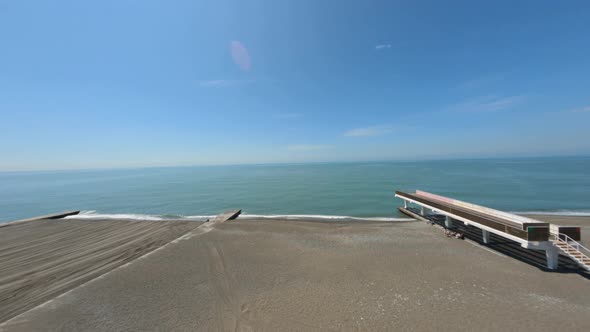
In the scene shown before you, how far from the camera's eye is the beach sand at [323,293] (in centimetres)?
520

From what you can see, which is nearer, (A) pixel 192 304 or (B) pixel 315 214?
(A) pixel 192 304

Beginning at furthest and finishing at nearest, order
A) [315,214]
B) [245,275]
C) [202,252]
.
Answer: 1. [315,214]
2. [202,252]
3. [245,275]

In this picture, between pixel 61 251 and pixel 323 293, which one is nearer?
pixel 323 293

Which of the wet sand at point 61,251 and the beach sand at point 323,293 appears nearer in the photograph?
the beach sand at point 323,293

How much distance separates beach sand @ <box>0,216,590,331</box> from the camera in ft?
17.0

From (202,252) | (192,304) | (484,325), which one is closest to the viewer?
(484,325)

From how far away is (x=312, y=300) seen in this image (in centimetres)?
596

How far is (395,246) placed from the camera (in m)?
9.72

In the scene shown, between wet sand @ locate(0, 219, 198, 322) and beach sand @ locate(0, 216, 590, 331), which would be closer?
beach sand @ locate(0, 216, 590, 331)

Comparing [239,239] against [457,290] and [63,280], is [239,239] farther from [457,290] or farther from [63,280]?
[457,290]

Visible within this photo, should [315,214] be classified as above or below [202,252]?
below

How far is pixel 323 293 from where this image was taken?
6242 millimetres

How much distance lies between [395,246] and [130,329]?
10.7 meters

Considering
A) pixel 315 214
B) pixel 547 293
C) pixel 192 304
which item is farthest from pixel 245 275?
pixel 315 214
